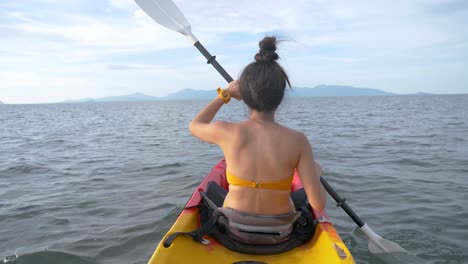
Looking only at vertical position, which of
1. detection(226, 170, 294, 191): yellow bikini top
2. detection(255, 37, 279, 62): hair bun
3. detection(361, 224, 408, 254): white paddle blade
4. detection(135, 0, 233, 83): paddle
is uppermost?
detection(135, 0, 233, 83): paddle

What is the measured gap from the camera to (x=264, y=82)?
8.21 ft

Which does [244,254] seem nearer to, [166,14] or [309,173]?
[309,173]

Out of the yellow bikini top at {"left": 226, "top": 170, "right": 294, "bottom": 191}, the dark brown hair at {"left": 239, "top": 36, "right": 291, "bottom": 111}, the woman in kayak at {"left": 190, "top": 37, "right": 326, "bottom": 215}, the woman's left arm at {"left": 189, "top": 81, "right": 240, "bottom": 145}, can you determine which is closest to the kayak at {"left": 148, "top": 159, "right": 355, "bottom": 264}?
the woman in kayak at {"left": 190, "top": 37, "right": 326, "bottom": 215}

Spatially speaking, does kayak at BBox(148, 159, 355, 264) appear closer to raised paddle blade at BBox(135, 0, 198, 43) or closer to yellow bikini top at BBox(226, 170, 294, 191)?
yellow bikini top at BBox(226, 170, 294, 191)

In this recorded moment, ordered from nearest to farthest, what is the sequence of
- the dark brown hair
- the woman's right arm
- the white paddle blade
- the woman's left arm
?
the dark brown hair < the woman's right arm < the woman's left arm < the white paddle blade

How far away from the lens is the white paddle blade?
14.8 ft

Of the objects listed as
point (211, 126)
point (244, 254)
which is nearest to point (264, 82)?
point (211, 126)

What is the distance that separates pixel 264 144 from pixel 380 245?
2.68 m

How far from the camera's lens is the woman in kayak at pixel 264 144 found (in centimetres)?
256

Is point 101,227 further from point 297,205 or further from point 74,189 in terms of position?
point 297,205

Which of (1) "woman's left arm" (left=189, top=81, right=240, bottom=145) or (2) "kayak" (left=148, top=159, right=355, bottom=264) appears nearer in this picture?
(1) "woman's left arm" (left=189, top=81, right=240, bottom=145)

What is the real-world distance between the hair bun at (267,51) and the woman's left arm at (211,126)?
35 centimetres

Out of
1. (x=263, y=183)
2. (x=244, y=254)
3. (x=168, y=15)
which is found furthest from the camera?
(x=168, y=15)

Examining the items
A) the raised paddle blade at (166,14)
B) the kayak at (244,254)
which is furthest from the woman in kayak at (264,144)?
the raised paddle blade at (166,14)
